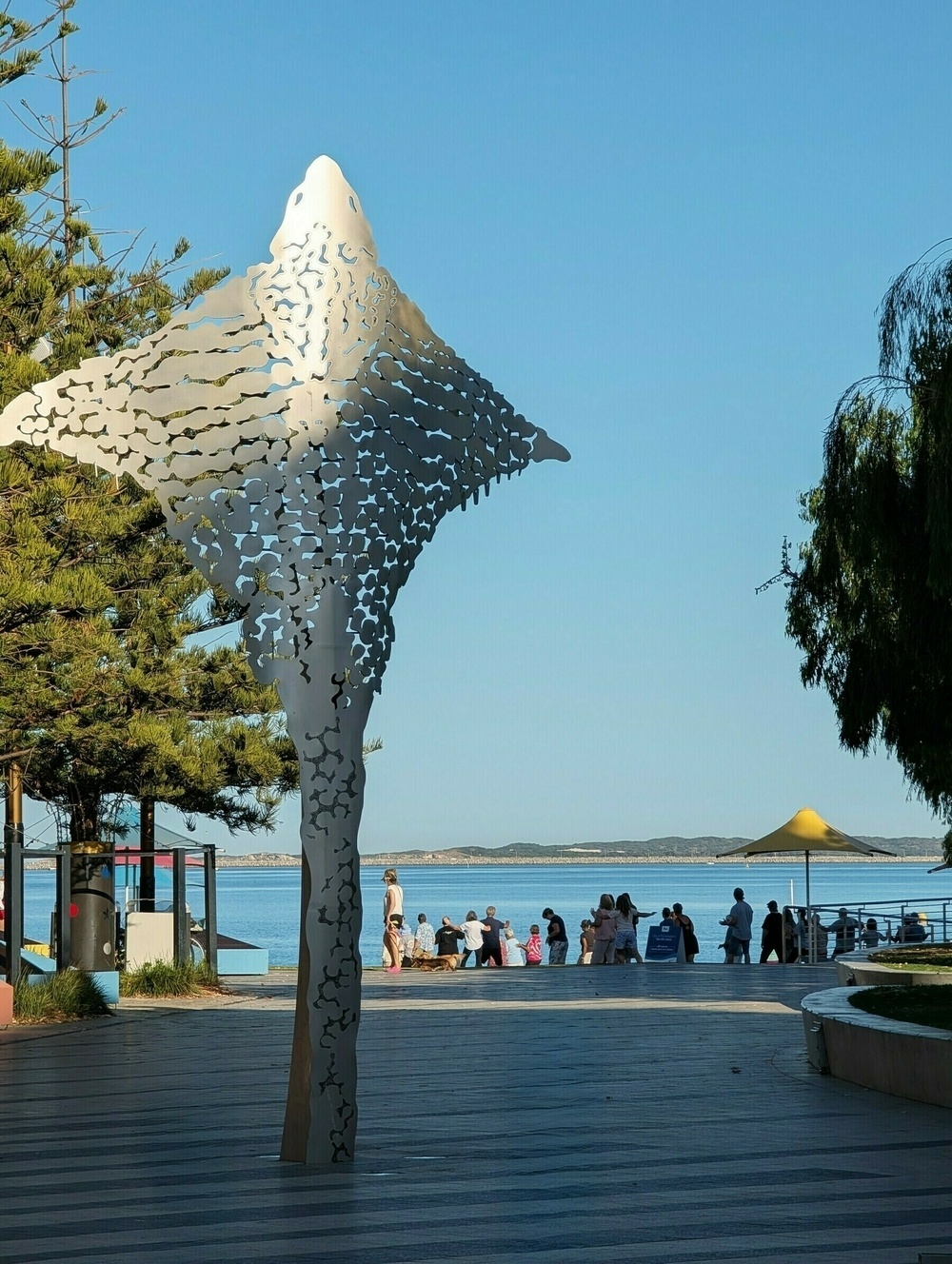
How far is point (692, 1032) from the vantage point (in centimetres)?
1588

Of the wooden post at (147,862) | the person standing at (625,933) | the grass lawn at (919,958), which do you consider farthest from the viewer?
the person standing at (625,933)

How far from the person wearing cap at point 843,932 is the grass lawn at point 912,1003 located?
13312mm

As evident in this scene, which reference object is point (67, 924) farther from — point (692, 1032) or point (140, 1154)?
point (140, 1154)

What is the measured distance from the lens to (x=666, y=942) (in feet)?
101

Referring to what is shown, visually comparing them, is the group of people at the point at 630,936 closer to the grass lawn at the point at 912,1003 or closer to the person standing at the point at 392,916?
the person standing at the point at 392,916

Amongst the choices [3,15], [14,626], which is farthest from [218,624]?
[3,15]

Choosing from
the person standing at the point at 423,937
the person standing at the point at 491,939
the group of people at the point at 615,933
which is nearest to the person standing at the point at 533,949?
the person standing at the point at 423,937

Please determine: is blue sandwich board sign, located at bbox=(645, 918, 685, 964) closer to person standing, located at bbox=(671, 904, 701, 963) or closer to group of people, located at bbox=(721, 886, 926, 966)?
person standing, located at bbox=(671, 904, 701, 963)

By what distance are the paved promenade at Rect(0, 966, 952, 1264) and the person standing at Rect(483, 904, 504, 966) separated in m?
14.4

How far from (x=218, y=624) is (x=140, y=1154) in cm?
1444

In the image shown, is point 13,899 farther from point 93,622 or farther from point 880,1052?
point 880,1052

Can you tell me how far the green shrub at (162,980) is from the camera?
21.4 metres

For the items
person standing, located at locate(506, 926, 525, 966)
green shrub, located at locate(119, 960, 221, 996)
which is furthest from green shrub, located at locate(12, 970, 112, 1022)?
person standing, located at locate(506, 926, 525, 966)

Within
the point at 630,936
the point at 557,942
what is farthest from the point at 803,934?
the point at 557,942
